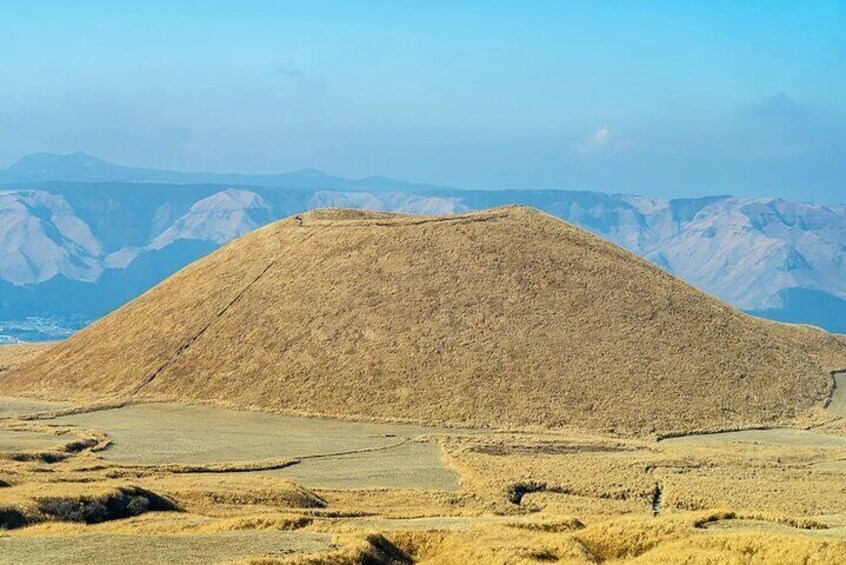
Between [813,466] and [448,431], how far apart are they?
20.5m

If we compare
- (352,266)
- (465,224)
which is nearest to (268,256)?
(352,266)

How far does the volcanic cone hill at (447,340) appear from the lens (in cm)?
7350

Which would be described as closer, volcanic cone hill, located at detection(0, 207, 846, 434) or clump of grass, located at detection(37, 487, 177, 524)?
clump of grass, located at detection(37, 487, 177, 524)

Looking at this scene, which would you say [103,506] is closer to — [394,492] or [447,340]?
[394,492]

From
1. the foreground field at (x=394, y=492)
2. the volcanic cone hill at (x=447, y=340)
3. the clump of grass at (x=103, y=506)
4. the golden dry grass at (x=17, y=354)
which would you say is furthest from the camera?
the golden dry grass at (x=17, y=354)

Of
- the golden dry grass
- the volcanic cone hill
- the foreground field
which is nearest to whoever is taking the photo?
the foreground field

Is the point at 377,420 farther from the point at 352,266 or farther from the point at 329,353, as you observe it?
the point at 352,266

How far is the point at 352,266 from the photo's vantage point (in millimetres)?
88750

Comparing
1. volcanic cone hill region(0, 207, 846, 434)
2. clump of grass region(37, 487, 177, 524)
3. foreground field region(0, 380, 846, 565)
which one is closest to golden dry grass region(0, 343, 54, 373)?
volcanic cone hill region(0, 207, 846, 434)

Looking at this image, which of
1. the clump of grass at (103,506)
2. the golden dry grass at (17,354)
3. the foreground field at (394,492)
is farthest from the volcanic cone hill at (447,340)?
the clump of grass at (103,506)

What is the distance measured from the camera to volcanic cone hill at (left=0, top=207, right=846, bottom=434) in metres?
73.5

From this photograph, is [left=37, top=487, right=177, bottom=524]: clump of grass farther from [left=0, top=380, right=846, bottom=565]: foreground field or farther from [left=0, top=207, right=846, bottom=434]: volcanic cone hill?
[left=0, top=207, right=846, bottom=434]: volcanic cone hill

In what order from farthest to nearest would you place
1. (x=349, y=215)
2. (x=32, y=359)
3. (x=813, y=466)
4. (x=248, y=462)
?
(x=349, y=215) → (x=32, y=359) → (x=813, y=466) → (x=248, y=462)

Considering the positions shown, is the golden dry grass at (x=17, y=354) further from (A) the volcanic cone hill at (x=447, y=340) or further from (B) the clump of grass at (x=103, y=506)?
(B) the clump of grass at (x=103, y=506)
